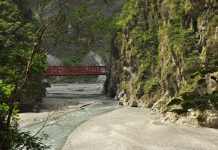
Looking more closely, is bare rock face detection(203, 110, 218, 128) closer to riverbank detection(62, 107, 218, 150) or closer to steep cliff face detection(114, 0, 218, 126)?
steep cliff face detection(114, 0, 218, 126)

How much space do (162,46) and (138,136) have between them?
1555 cm

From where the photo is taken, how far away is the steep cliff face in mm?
29328

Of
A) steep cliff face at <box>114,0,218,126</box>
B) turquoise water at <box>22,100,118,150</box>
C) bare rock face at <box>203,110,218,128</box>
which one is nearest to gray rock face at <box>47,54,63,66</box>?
steep cliff face at <box>114,0,218,126</box>

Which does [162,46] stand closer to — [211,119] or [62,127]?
[211,119]

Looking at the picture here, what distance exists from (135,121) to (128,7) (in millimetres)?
21722

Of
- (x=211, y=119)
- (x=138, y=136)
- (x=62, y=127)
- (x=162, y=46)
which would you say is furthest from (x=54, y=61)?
(x=138, y=136)

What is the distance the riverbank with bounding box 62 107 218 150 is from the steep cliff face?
1.62m

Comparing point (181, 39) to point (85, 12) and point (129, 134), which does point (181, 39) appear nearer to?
point (129, 134)

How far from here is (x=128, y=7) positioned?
4722 centimetres

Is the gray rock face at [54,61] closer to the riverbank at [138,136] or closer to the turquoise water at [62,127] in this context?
the turquoise water at [62,127]

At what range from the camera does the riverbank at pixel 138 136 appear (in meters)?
20.9

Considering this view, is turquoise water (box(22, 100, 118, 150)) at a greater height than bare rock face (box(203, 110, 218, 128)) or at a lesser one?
lesser

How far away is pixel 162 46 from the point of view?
1463 inches

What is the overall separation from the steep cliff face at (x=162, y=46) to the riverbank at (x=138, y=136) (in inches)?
63.7
